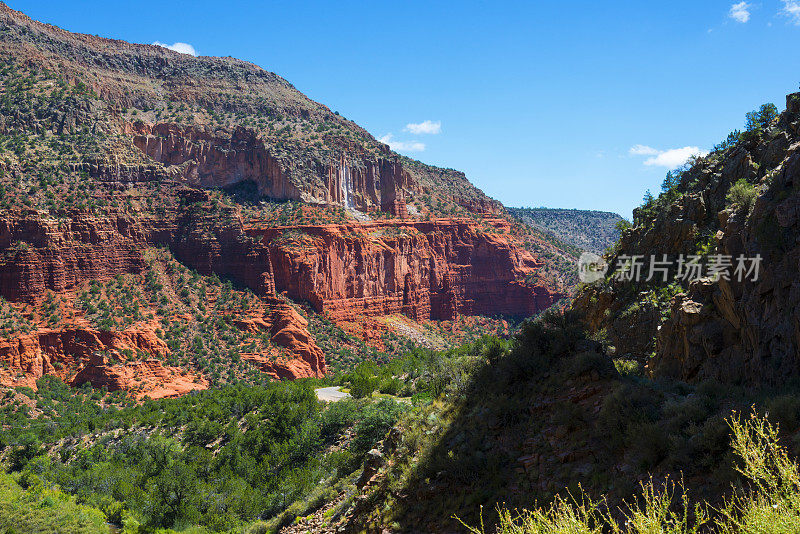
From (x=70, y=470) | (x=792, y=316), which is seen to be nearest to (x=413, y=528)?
(x=792, y=316)

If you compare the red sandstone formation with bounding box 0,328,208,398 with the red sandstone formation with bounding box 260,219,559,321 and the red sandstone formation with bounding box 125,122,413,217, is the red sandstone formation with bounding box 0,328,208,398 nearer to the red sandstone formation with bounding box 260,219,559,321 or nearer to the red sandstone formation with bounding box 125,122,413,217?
the red sandstone formation with bounding box 260,219,559,321

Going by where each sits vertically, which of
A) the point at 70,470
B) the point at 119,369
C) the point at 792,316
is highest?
the point at 792,316

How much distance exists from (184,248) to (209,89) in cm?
4069

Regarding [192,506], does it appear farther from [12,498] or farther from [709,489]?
[709,489]

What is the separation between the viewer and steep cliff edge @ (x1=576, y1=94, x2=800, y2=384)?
11.2 m

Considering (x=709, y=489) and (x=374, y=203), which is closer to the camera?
(x=709, y=489)

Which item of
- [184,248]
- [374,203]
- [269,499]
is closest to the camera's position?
[269,499]

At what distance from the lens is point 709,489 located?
729cm

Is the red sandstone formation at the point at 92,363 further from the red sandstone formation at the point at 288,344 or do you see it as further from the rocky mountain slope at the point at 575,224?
the rocky mountain slope at the point at 575,224

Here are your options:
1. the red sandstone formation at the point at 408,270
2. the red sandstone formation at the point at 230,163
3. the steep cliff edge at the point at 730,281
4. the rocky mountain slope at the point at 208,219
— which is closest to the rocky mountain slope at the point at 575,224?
the rocky mountain slope at the point at 208,219

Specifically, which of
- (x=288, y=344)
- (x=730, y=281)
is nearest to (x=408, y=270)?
(x=288, y=344)

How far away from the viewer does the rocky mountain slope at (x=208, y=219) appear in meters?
54.9

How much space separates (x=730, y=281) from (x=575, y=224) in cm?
14683

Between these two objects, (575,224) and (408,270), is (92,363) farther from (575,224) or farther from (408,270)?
(575,224)
